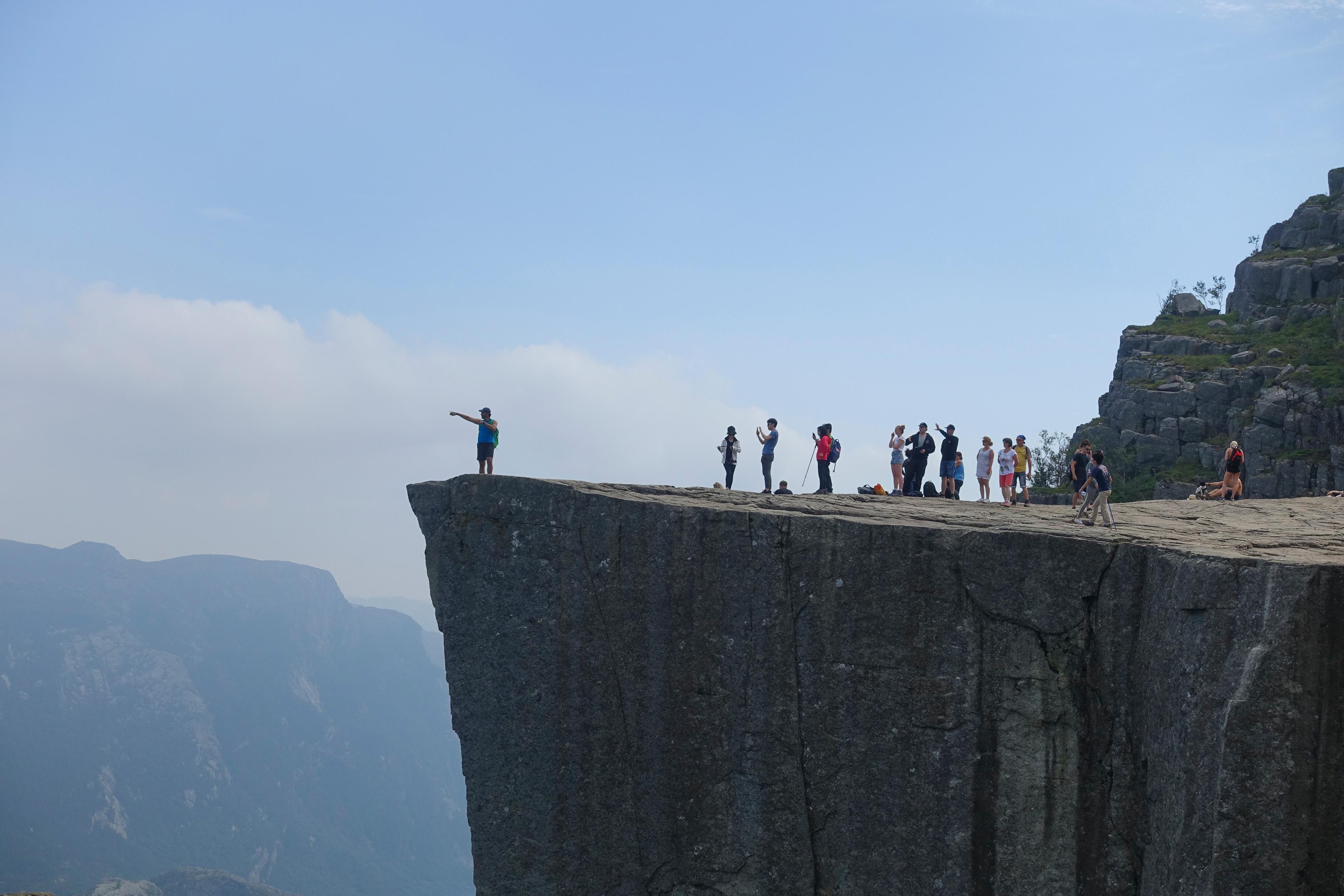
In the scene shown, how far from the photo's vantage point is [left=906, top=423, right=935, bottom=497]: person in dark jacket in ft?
82.9

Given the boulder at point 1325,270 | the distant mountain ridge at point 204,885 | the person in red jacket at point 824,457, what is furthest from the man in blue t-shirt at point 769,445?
the distant mountain ridge at point 204,885

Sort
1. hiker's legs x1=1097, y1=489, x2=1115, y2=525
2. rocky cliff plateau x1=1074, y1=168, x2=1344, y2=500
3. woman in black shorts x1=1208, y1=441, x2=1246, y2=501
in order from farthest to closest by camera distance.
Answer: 1. rocky cliff plateau x1=1074, y1=168, x2=1344, y2=500
2. woman in black shorts x1=1208, y1=441, x2=1246, y2=501
3. hiker's legs x1=1097, y1=489, x2=1115, y2=525

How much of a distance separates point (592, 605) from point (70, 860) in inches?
8507

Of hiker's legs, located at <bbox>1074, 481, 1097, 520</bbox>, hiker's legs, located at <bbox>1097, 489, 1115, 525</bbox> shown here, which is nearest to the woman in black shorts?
hiker's legs, located at <bbox>1074, 481, 1097, 520</bbox>

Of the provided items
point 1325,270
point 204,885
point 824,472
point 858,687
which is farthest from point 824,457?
point 204,885

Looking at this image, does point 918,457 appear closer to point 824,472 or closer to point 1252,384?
point 824,472

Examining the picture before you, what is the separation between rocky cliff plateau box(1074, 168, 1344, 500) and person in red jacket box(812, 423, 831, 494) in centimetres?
2298

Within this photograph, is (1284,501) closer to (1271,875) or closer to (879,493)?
(879,493)

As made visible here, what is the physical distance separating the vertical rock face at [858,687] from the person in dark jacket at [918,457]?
214 inches

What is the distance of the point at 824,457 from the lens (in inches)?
977

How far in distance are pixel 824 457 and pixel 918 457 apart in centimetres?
260

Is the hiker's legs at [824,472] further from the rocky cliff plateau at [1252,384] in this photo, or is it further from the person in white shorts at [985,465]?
the rocky cliff plateau at [1252,384]

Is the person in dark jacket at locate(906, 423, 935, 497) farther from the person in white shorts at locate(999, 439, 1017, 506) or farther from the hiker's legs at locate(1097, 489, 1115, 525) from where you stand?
the hiker's legs at locate(1097, 489, 1115, 525)

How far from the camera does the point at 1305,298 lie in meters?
53.9
